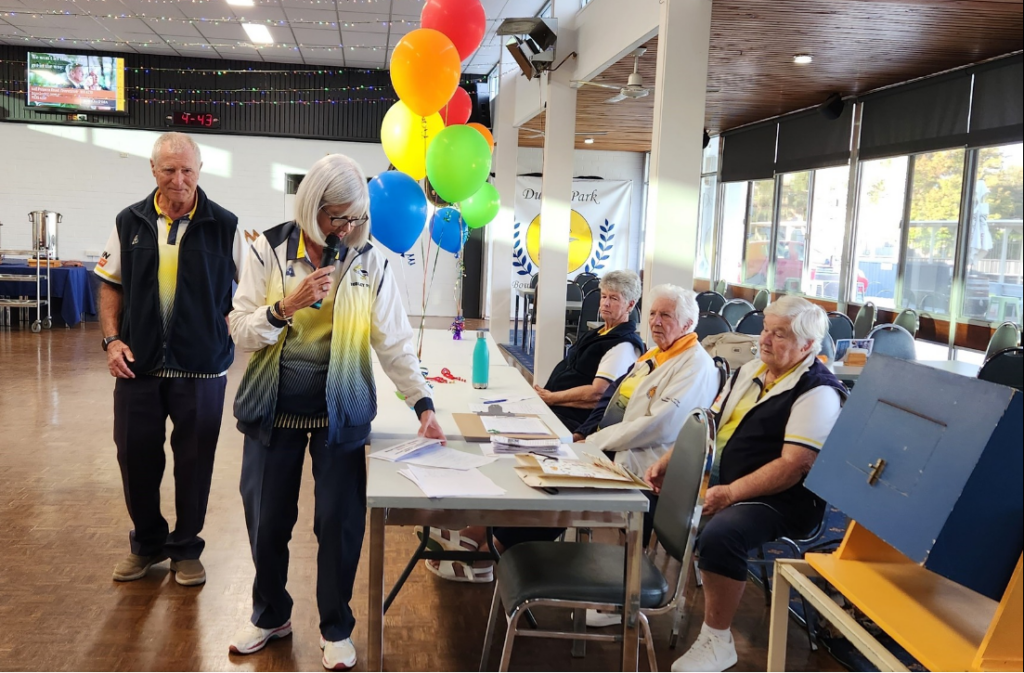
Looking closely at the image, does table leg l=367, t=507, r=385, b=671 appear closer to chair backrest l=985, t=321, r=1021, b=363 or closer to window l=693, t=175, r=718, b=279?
chair backrest l=985, t=321, r=1021, b=363

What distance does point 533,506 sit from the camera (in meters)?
2.05

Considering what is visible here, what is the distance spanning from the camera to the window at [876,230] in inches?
307

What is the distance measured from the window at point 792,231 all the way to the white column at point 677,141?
592 centimetres

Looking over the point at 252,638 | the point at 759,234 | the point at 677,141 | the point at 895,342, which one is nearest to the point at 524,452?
the point at 252,638

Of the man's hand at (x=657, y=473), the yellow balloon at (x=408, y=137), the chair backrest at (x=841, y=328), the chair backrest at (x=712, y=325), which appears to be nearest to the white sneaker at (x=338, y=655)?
the man's hand at (x=657, y=473)

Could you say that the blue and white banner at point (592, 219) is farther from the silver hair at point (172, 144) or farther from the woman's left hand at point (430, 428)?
the woman's left hand at point (430, 428)

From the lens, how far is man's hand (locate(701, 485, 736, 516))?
8.71ft

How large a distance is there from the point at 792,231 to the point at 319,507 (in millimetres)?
9012

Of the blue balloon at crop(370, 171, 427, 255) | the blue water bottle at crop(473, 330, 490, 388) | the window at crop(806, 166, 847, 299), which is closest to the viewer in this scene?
the blue water bottle at crop(473, 330, 490, 388)

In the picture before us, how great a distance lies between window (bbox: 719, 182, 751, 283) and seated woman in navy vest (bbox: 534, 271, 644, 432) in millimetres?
8214

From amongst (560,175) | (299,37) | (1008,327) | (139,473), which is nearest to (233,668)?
(139,473)

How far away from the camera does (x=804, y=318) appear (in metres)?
2.71

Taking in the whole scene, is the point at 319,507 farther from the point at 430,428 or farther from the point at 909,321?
the point at 909,321

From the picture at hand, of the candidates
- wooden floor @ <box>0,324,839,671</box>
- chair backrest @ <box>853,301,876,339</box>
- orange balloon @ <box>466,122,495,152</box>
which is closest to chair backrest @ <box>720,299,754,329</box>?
chair backrest @ <box>853,301,876,339</box>
